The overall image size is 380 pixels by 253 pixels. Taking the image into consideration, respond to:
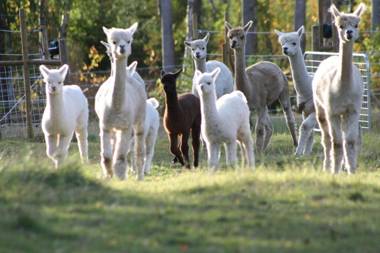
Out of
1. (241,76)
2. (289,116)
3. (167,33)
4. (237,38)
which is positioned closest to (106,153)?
(241,76)

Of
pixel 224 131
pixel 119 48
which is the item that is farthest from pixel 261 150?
pixel 119 48

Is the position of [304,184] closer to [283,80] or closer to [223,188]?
[223,188]

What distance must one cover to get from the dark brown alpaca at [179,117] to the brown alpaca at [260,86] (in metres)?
1.35

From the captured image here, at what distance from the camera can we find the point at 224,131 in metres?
11.2

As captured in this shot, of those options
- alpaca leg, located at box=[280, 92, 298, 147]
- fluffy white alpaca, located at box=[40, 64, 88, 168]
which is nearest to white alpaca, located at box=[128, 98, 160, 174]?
fluffy white alpaca, located at box=[40, 64, 88, 168]

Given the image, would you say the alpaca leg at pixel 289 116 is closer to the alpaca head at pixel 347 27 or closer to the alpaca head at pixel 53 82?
the alpaca head at pixel 347 27

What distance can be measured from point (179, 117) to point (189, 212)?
544 centimetres

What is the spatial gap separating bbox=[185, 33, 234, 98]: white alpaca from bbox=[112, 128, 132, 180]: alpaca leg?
421 cm

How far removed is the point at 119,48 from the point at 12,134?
26.4 feet

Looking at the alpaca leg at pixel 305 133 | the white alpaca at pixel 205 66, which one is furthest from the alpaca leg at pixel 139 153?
the white alpaca at pixel 205 66

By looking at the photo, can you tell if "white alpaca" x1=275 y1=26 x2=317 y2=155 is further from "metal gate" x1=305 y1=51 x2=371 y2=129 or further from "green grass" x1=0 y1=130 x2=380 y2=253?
"green grass" x1=0 y1=130 x2=380 y2=253

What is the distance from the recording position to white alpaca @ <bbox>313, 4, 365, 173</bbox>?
420 inches

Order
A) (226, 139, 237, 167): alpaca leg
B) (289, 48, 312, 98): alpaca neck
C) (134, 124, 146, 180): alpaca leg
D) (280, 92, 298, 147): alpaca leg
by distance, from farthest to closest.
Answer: (280, 92, 298, 147): alpaca leg → (289, 48, 312, 98): alpaca neck → (226, 139, 237, 167): alpaca leg → (134, 124, 146, 180): alpaca leg

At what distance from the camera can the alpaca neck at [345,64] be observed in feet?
35.0
